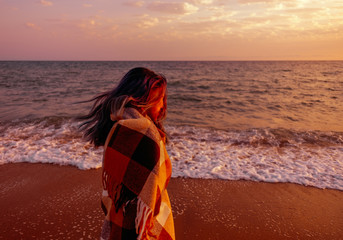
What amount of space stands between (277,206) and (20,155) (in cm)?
529

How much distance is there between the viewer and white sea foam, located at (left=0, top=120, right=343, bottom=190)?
4.83 meters

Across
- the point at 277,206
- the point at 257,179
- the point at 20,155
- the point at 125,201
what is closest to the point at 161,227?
the point at 125,201

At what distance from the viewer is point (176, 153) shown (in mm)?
5883

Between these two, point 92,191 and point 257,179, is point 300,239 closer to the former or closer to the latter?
point 257,179

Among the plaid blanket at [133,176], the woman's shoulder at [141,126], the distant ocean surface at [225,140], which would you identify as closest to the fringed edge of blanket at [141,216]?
the plaid blanket at [133,176]

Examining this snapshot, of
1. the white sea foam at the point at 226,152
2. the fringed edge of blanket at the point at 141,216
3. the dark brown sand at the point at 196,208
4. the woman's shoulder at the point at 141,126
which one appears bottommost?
the dark brown sand at the point at 196,208

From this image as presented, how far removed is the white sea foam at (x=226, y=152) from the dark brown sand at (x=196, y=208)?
411 mm

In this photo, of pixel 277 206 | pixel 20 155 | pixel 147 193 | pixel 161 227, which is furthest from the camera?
pixel 20 155

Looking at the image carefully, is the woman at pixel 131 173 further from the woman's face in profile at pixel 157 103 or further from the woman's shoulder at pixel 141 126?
the woman's face in profile at pixel 157 103

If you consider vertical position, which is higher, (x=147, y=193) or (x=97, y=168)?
(x=147, y=193)

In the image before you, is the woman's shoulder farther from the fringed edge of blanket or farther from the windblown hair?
the fringed edge of blanket

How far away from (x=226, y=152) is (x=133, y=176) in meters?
4.98

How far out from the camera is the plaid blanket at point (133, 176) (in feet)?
4.24

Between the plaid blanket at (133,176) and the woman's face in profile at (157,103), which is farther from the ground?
the woman's face in profile at (157,103)
